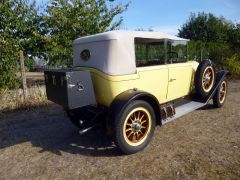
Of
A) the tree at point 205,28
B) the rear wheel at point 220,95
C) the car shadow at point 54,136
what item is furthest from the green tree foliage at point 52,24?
the tree at point 205,28

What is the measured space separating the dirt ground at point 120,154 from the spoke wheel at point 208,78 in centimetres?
70

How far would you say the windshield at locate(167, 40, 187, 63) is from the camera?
487 cm

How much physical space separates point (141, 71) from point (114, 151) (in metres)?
1.44

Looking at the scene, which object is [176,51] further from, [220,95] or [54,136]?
[54,136]

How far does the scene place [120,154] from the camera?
12.8 feet

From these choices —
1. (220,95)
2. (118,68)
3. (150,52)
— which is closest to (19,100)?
(150,52)

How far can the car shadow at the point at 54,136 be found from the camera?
13.8 feet

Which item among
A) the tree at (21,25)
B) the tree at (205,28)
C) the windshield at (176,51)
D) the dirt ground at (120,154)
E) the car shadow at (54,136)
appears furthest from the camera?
the tree at (205,28)

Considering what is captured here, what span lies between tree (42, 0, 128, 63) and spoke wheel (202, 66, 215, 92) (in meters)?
5.87

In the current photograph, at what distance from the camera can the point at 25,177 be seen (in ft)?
11.0

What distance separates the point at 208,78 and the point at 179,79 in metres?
0.99

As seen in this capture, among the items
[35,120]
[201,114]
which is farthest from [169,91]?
[35,120]

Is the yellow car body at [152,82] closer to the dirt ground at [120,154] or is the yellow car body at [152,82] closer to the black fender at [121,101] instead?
the black fender at [121,101]

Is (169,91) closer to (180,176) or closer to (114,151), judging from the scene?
(114,151)
